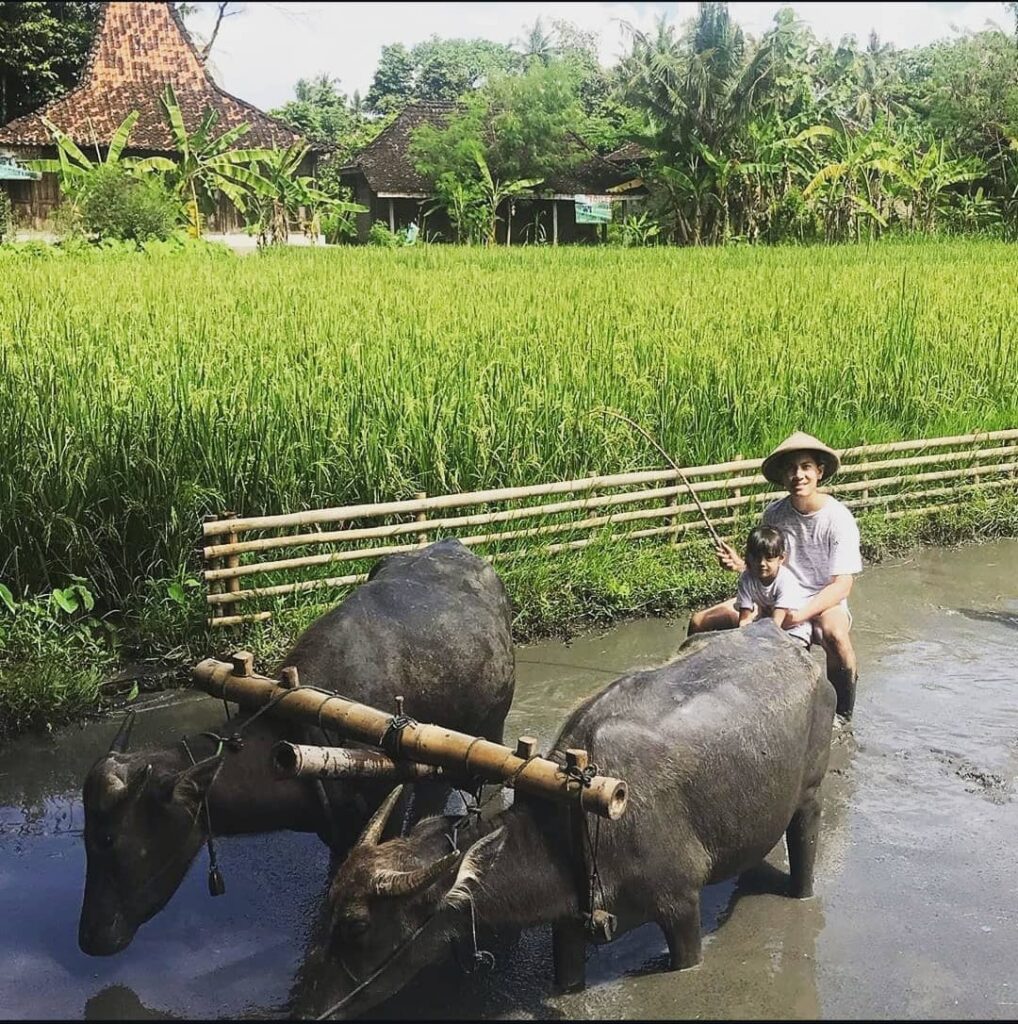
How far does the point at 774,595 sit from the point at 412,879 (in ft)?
6.66

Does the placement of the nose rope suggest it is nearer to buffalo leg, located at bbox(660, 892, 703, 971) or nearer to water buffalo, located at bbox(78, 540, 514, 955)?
water buffalo, located at bbox(78, 540, 514, 955)

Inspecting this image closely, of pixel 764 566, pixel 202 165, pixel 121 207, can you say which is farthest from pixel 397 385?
pixel 202 165

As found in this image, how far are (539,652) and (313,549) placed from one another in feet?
4.05

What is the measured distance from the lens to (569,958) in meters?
3.08

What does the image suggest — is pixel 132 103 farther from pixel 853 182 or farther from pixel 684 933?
pixel 684 933

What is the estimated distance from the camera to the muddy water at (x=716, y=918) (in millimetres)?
3139

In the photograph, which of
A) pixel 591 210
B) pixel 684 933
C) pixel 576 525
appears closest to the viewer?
pixel 684 933

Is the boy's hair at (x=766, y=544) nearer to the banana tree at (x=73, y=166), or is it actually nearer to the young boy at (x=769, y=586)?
the young boy at (x=769, y=586)

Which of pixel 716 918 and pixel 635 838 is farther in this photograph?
pixel 716 918

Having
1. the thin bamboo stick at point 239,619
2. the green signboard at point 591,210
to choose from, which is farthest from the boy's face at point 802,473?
the green signboard at point 591,210

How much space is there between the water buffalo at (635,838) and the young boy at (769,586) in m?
0.54

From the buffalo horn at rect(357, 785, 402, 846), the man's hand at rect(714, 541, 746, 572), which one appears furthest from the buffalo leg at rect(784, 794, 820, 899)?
the buffalo horn at rect(357, 785, 402, 846)

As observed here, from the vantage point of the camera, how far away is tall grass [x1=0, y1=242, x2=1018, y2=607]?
5.59 meters

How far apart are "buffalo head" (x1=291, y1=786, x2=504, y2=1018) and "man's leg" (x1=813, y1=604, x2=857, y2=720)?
2.17 meters
